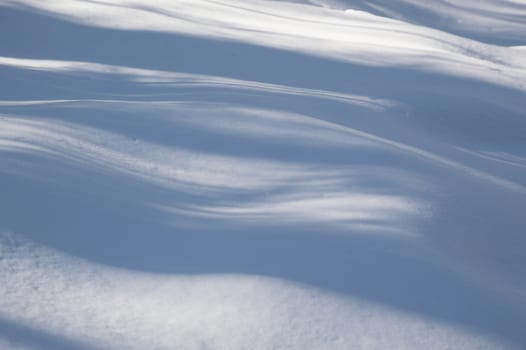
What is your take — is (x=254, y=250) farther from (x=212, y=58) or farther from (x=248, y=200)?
(x=212, y=58)

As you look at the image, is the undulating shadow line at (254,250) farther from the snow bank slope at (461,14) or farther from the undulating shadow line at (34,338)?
the snow bank slope at (461,14)

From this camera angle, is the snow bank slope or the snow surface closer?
the snow surface

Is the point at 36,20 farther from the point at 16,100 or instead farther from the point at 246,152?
the point at 246,152

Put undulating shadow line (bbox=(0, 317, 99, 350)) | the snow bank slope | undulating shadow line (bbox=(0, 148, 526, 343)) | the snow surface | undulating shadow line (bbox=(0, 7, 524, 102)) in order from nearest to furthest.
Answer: undulating shadow line (bbox=(0, 317, 99, 350)) → the snow surface → undulating shadow line (bbox=(0, 148, 526, 343)) → undulating shadow line (bbox=(0, 7, 524, 102)) → the snow bank slope

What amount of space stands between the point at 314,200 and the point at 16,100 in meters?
2.33

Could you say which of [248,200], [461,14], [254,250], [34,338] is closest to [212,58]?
[248,200]

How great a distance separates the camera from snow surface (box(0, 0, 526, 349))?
7.55 ft

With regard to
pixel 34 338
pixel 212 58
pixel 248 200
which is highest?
pixel 212 58

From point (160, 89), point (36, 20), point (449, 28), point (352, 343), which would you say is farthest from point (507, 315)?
point (449, 28)

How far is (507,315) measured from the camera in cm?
256

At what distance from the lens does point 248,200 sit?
3225 mm

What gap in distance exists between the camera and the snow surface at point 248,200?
Result: 7.55 feet

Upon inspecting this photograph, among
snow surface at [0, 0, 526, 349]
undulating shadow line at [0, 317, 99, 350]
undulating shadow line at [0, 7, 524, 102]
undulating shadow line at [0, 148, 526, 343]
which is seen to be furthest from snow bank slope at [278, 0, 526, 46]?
undulating shadow line at [0, 317, 99, 350]

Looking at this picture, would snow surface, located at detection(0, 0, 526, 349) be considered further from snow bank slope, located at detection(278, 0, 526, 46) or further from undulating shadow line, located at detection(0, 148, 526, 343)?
snow bank slope, located at detection(278, 0, 526, 46)
